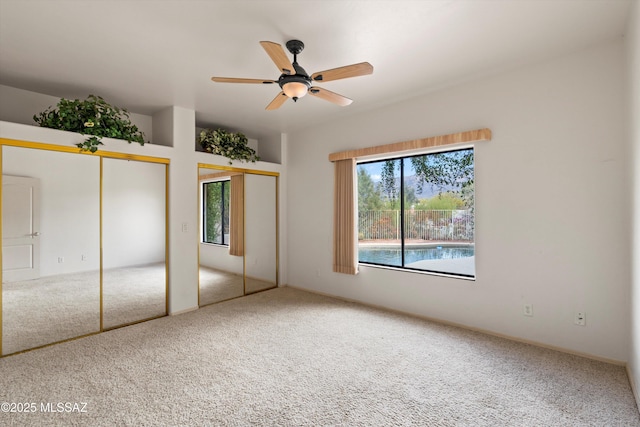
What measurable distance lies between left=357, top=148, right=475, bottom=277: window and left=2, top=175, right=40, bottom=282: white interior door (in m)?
3.66

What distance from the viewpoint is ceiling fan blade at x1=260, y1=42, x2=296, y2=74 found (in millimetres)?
2025

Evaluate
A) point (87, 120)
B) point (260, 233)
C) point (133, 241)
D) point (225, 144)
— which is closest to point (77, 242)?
point (133, 241)

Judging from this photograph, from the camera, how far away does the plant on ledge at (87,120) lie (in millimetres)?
3209

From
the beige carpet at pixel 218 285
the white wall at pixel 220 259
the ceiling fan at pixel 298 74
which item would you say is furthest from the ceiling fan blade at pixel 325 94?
the beige carpet at pixel 218 285

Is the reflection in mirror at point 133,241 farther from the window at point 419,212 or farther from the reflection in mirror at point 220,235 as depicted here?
the window at point 419,212

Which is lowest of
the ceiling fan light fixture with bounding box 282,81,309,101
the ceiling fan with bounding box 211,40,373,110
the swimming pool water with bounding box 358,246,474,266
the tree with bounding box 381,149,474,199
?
the swimming pool water with bounding box 358,246,474,266

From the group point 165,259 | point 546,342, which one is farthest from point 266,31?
Answer: point 546,342

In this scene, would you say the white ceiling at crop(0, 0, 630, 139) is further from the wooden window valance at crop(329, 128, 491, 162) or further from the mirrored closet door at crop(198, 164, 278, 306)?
the mirrored closet door at crop(198, 164, 278, 306)

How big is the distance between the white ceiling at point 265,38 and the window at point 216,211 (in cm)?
143

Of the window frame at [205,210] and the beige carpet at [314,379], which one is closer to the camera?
the beige carpet at [314,379]

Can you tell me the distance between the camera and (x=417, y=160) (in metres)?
3.99

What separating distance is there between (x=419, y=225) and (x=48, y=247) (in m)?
4.06

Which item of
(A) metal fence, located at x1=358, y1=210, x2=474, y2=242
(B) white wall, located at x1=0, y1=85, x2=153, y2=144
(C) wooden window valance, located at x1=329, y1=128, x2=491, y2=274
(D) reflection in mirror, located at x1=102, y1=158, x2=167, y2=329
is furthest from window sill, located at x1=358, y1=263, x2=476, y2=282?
(B) white wall, located at x1=0, y1=85, x2=153, y2=144

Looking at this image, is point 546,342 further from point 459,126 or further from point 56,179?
point 56,179
